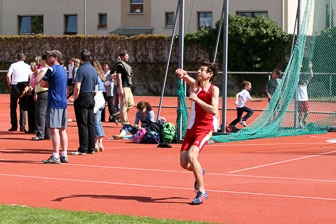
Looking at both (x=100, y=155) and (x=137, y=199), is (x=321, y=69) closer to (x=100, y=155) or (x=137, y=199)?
(x=100, y=155)

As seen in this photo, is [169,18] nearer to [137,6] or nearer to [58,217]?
[137,6]

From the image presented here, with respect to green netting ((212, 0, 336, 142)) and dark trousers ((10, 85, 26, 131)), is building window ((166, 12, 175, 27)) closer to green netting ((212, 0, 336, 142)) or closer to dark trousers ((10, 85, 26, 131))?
green netting ((212, 0, 336, 142))

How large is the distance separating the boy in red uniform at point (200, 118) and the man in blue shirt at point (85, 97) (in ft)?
14.9

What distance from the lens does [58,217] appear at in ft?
25.1

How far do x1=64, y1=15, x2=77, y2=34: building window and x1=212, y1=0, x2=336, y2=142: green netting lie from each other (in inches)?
1424

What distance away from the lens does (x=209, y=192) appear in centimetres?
942

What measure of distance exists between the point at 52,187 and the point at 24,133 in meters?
8.79

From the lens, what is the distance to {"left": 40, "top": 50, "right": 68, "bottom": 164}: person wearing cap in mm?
12248

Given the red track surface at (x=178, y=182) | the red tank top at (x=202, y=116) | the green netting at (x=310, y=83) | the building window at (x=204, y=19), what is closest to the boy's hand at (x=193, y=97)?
the red tank top at (x=202, y=116)

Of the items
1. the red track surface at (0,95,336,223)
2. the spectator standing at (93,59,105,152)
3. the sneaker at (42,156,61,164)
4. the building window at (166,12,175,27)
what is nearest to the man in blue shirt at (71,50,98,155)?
the spectator standing at (93,59,105,152)

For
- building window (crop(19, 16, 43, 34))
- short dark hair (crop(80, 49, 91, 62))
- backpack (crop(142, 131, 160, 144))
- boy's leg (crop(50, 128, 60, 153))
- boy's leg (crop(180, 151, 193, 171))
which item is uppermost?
building window (crop(19, 16, 43, 34))

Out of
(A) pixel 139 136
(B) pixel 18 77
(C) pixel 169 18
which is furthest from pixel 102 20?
(A) pixel 139 136

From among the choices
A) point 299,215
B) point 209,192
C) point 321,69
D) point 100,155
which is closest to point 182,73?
point 209,192

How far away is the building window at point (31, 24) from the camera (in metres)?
54.9
